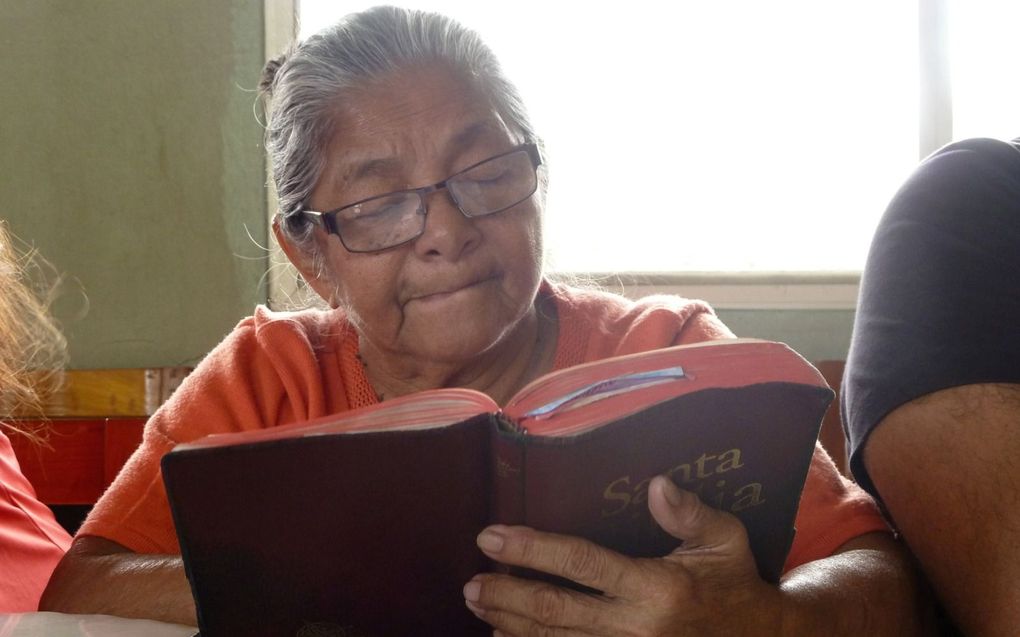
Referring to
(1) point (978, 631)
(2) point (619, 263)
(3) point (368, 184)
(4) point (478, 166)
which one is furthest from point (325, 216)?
(2) point (619, 263)

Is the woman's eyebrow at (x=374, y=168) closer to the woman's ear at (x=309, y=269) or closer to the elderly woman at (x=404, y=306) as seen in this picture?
the elderly woman at (x=404, y=306)

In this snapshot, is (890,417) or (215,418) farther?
(215,418)

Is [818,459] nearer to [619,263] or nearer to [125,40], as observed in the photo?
[619,263]

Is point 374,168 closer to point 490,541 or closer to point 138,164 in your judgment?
point 490,541

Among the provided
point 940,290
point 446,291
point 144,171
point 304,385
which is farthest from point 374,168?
point 144,171

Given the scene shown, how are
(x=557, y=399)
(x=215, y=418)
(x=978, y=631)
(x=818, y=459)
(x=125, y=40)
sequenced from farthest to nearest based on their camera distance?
(x=125, y=40) < (x=215, y=418) < (x=818, y=459) < (x=978, y=631) < (x=557, y=399)

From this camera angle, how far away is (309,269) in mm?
1424

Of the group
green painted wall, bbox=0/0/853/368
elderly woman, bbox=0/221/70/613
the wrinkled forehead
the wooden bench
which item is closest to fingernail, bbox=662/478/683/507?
the wrinkled forehead

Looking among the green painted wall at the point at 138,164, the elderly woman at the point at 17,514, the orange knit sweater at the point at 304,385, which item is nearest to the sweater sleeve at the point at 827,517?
the orange knit sweater at the point at 304,385

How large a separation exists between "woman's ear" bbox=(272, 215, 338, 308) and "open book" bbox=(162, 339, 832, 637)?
2.02 feet

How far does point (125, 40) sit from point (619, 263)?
1.66m

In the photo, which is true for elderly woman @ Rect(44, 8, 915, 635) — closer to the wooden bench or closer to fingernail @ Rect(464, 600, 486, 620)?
fingernail @ Rect(464, 600, 486, 620)

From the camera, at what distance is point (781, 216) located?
300 cm

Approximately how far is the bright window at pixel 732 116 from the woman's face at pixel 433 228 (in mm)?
1739
